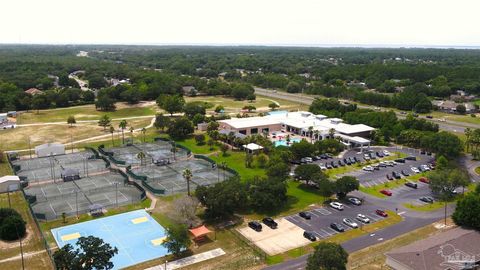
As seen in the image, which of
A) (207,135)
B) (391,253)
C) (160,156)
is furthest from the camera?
(207,135)

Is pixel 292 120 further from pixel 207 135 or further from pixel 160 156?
pixel 160 156

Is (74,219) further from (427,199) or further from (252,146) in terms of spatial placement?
(427,199)

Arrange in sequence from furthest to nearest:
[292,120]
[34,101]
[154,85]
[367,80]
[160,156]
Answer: [367,80] → [154,85] → [34,101] → [292,120] → [160,156]

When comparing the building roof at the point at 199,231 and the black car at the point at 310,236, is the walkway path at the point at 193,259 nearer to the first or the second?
the building roof at the point at 199,231

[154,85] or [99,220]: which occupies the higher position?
[154,85]

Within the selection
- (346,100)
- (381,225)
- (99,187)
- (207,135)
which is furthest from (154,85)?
(381,225)

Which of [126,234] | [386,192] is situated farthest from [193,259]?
[386,192]

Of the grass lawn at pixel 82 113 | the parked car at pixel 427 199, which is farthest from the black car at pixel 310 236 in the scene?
the grass lawn at pixel 82 113

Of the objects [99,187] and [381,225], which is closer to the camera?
[381,225]
